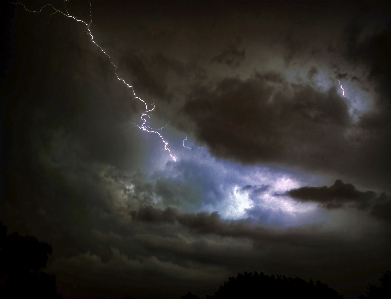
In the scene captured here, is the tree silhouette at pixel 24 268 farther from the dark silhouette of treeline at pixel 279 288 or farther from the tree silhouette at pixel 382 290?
the tree silhouette at pixel 382 290

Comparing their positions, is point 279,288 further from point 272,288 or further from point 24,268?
point 24,268

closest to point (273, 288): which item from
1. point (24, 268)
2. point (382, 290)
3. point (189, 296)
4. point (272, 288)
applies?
point (272, 288)

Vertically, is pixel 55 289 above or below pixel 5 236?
below

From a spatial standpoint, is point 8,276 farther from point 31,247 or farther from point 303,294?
point 303,294

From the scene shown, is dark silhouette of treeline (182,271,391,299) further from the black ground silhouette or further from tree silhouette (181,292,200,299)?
tree silhouette (181,292,200,299)

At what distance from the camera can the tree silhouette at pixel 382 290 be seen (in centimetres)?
2296

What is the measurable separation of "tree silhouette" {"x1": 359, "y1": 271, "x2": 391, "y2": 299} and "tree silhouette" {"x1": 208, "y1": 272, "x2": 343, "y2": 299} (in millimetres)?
2983

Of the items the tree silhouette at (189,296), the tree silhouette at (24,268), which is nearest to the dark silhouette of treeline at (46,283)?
the tree silhouette at (24,268)

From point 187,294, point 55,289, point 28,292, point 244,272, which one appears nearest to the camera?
point 28,292

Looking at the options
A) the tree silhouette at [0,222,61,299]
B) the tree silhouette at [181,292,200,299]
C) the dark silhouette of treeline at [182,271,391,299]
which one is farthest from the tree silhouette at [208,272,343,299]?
the tree silhouette at [0,222,61,299]

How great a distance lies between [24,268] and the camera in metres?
22.8

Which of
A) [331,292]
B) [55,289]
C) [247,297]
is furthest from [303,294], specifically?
[55,289]

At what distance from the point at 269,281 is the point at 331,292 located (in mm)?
5690

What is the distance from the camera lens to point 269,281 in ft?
91.7
